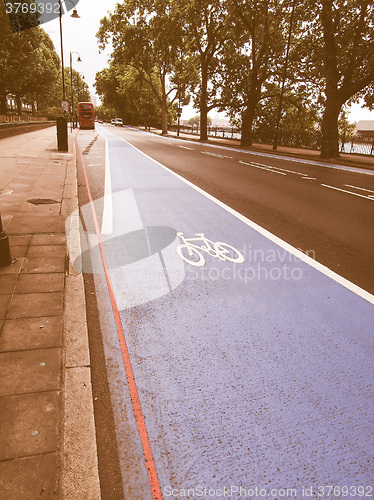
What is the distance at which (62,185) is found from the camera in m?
9.31

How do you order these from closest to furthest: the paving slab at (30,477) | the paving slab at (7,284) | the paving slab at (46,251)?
the paving slab at (30,477) → the paving slab at (7,284) → the paving slab at (46,251)

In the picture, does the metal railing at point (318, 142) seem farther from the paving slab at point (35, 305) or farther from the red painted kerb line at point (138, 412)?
the paving slab at point (35, 305)

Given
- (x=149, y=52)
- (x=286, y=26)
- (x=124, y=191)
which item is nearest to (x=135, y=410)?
(x=124, y=191)

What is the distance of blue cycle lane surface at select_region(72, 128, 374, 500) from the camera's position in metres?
2.03

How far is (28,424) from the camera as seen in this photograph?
7.03 ft

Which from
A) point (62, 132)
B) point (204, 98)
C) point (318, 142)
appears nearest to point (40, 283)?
point (62, 132)

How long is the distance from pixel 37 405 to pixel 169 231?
12.9 feet

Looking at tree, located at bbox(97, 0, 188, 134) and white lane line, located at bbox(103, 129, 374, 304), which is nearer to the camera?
white lane line, located at bbox(103, 129, 374, 304)

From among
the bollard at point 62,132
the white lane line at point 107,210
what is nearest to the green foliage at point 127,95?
the bollard at point 62,132

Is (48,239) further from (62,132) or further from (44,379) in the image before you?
(62,132)

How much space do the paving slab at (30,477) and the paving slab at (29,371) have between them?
54 cm

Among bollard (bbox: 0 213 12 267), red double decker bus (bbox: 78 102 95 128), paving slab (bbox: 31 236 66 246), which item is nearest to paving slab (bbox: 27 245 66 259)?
paving slab (bbox: 31 236 66 246)

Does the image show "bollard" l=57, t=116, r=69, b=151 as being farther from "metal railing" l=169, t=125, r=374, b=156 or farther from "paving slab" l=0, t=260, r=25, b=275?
"metal railing" l=169, t=125, r=374, b=156

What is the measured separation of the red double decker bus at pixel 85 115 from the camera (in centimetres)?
5038
